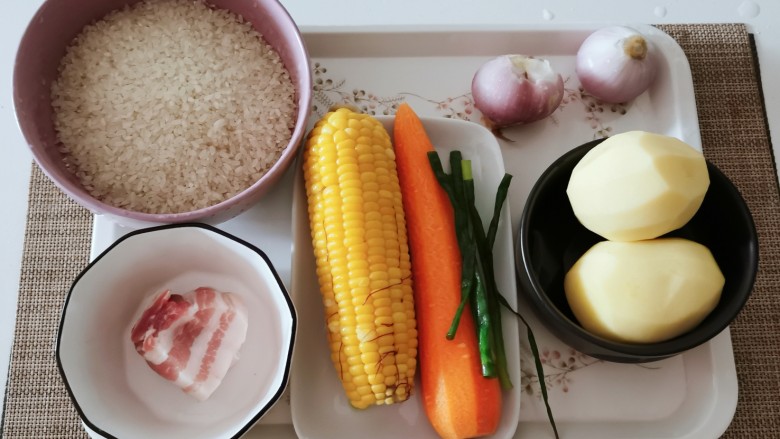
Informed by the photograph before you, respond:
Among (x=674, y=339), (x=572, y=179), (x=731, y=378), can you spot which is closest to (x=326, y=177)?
(x=572, y=179)

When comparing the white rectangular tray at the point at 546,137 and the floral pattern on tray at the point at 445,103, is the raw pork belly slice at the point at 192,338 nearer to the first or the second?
the white rectangular tray at the point at 546,137

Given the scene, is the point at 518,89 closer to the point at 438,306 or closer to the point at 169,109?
the point at 438,306

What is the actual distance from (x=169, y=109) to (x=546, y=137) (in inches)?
23.3

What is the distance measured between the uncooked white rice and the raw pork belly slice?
0.45ft

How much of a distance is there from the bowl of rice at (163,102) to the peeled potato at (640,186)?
1.31ft

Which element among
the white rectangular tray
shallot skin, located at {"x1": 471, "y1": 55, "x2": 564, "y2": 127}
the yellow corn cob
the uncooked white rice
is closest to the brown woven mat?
the white rectangular tray

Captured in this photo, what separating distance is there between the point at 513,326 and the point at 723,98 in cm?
58

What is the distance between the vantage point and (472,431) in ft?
2.70

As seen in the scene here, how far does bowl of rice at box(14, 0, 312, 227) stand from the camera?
85 cm

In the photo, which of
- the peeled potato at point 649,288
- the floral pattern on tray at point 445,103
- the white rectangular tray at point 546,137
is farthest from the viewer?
the floral pattern on tray at point 445,103

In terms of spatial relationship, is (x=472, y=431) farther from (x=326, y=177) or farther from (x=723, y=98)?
(x=723, y=98)

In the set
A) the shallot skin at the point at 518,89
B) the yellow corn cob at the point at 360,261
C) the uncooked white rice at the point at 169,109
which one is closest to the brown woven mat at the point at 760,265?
the uncooked white rice at the point at 169,109

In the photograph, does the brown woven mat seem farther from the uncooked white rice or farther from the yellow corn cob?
the yellow corn cob

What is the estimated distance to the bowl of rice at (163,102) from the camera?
854mm
